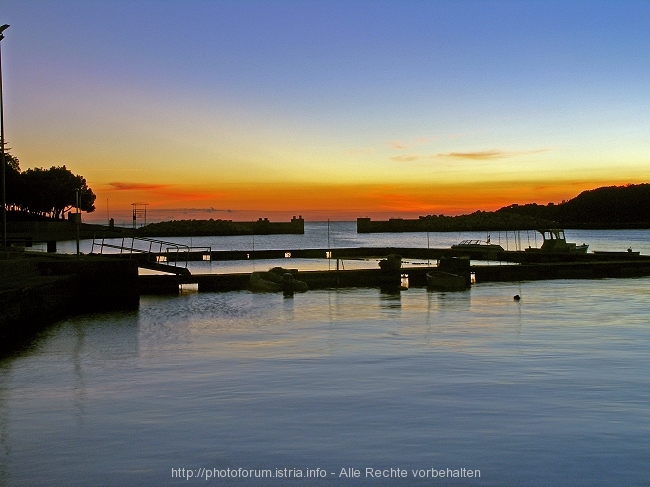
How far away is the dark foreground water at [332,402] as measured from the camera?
28.2ft

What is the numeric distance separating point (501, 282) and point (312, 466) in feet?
100

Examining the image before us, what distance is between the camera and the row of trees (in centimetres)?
8749

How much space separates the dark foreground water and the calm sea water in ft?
0.13

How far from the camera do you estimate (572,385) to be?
42.8 ft

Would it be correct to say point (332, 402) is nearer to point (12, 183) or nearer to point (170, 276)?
point (170, 276)

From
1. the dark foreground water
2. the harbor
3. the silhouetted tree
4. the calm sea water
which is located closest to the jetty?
the harbor

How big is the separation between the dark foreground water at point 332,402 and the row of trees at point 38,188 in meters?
69.9

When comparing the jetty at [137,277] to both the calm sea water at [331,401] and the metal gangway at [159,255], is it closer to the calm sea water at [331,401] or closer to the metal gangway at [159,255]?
the metal gangway at [159,255]

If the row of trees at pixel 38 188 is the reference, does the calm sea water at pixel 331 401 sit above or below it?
below

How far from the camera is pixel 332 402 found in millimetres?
11852

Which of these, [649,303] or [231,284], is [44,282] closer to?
[231,284]

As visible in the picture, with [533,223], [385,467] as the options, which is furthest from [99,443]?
[533,223]

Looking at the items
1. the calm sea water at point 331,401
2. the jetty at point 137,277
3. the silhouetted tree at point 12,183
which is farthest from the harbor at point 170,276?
the silhouetted tree at point 12,183

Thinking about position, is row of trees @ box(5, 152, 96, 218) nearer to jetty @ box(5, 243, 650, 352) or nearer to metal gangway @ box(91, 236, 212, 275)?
metal gangway @ box(91, 236, 212, 275)
